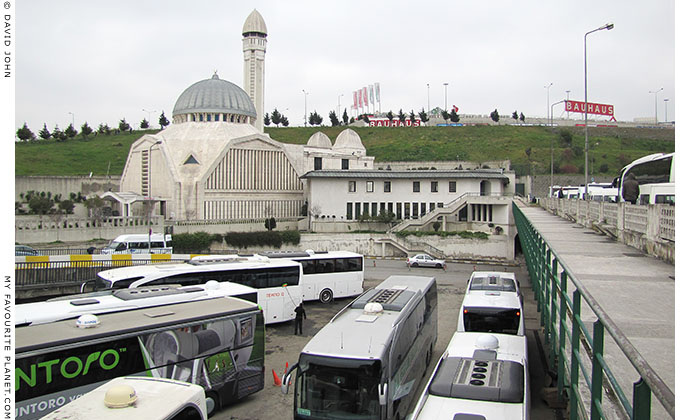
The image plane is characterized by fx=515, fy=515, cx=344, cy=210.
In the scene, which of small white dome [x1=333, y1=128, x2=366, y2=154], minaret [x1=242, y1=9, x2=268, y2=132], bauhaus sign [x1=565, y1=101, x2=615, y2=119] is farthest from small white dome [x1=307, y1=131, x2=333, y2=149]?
bauhaus sign [x1=565, y1=101, x2=615, y2=119]

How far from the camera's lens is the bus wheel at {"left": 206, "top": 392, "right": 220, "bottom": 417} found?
37.0ft

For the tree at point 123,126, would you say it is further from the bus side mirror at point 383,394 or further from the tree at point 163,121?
the bus side mirror at point 383,394

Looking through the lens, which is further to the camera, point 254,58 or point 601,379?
point 254,58

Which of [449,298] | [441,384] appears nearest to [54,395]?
[441,384]

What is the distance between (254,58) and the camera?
69.8m

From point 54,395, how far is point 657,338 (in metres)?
9.35

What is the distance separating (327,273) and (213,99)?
42358 mm

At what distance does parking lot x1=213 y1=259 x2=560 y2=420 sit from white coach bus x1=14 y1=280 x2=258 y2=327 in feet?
9.15

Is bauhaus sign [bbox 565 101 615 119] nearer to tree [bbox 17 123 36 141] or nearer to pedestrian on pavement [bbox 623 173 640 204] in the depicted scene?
pedestrian on pavement [bbox 623 173 640 204]

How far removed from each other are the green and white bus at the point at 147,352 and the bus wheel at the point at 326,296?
10988 millimetres

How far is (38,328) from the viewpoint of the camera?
9680 mm

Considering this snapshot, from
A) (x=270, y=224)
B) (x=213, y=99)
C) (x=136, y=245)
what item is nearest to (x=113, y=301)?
(x=136, y=245)

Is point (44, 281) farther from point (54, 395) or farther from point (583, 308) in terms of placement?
point (583, 308)

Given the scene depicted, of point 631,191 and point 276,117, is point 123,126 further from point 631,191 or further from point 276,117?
point 631,191
